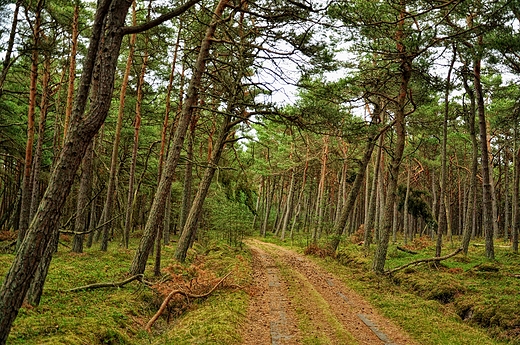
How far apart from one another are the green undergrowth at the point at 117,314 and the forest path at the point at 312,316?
1.74ft

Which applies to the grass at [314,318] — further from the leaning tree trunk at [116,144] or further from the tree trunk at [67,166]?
the leaning tree trunk at [116,144]

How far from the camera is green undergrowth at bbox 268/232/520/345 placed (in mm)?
7552

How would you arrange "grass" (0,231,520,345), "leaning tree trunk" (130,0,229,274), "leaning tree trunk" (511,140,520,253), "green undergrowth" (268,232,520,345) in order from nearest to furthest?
"grass" (0,231,520,345) → "green undergrowth" (268,232,520,345) → "leaning tree trunk" (130,0,229,274) → "leaning tree trunk" (511,140,520,253)

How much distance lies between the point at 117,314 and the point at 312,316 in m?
3.93

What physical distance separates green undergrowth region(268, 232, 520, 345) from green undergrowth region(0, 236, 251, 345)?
3706 mm

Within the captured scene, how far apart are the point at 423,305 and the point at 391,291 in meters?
1.73

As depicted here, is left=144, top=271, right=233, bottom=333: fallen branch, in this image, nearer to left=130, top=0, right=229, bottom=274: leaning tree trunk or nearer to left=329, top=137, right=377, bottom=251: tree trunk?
left=130, top=0, right=229, bottom=274: leaning tree trunk

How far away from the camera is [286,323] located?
751cm

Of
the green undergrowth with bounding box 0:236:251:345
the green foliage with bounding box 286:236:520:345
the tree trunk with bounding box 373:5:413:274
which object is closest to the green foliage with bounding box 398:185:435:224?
the green foliage with bounding box 286:236:520:345

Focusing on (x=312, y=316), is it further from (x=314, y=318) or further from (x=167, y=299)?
(x=167, y=299)

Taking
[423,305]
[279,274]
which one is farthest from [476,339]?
Result: [279,274]

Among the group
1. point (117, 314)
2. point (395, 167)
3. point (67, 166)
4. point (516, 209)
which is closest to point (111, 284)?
point (117, 314)

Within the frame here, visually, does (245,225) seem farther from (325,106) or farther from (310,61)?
(310,61)

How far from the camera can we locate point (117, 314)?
22.7ft
